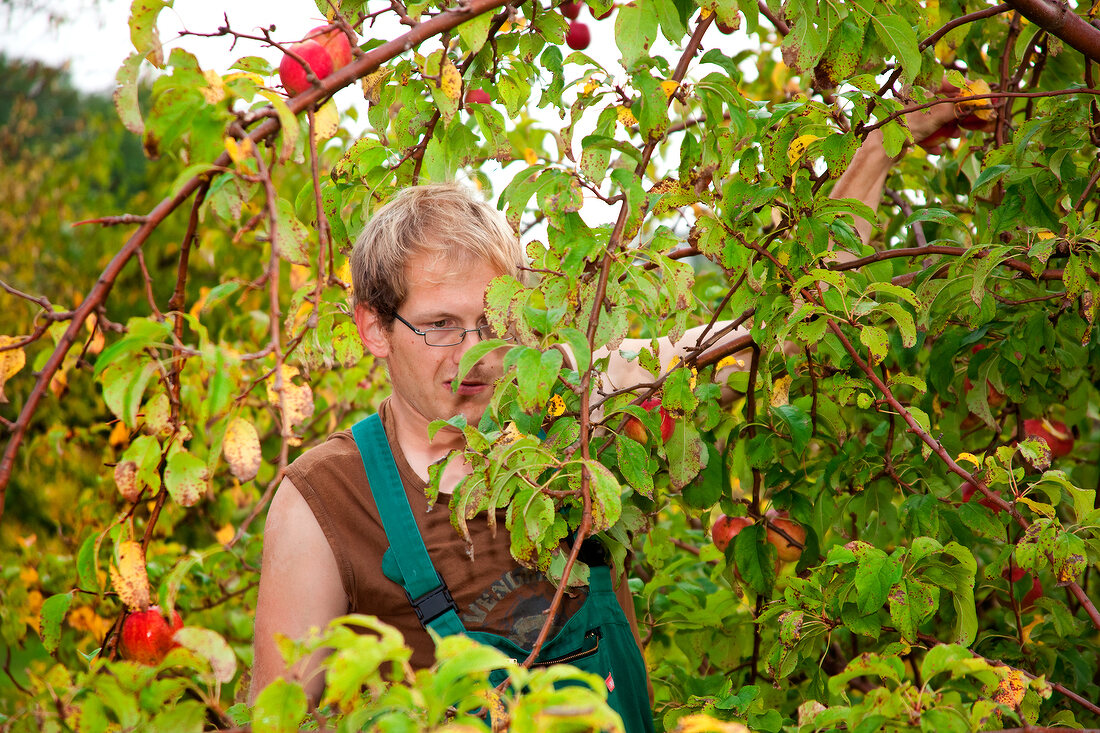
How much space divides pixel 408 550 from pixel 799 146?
837 mm

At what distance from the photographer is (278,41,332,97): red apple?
1.18 meters

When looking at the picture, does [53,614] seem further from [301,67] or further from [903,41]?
[903,41]

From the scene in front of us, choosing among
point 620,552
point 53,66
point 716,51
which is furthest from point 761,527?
point 53,66

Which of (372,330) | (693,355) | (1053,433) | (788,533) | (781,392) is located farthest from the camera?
(1053,433)

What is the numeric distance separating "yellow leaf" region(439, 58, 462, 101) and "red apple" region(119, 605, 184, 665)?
811mm

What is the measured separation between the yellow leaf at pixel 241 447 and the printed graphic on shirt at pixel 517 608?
63 cm

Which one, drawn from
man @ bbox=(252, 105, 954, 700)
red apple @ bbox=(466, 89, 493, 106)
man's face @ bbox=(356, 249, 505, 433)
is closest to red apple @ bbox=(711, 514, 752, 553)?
man @ bbox=(252, 105, 954, 700)

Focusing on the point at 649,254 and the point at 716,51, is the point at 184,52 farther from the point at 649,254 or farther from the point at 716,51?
the point at 716,51

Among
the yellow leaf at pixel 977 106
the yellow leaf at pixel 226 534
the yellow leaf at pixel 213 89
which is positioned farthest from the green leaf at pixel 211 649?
the yellow leaf at pixel 226 534

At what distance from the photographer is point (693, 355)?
141cm

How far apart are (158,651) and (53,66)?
29.8 feet

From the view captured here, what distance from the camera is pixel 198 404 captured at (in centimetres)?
86

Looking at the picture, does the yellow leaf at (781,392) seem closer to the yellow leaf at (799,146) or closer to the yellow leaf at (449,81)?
the yellow leaf at (799,146)

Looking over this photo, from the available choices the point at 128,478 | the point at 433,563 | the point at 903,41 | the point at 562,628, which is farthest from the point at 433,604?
the point at 903,41
